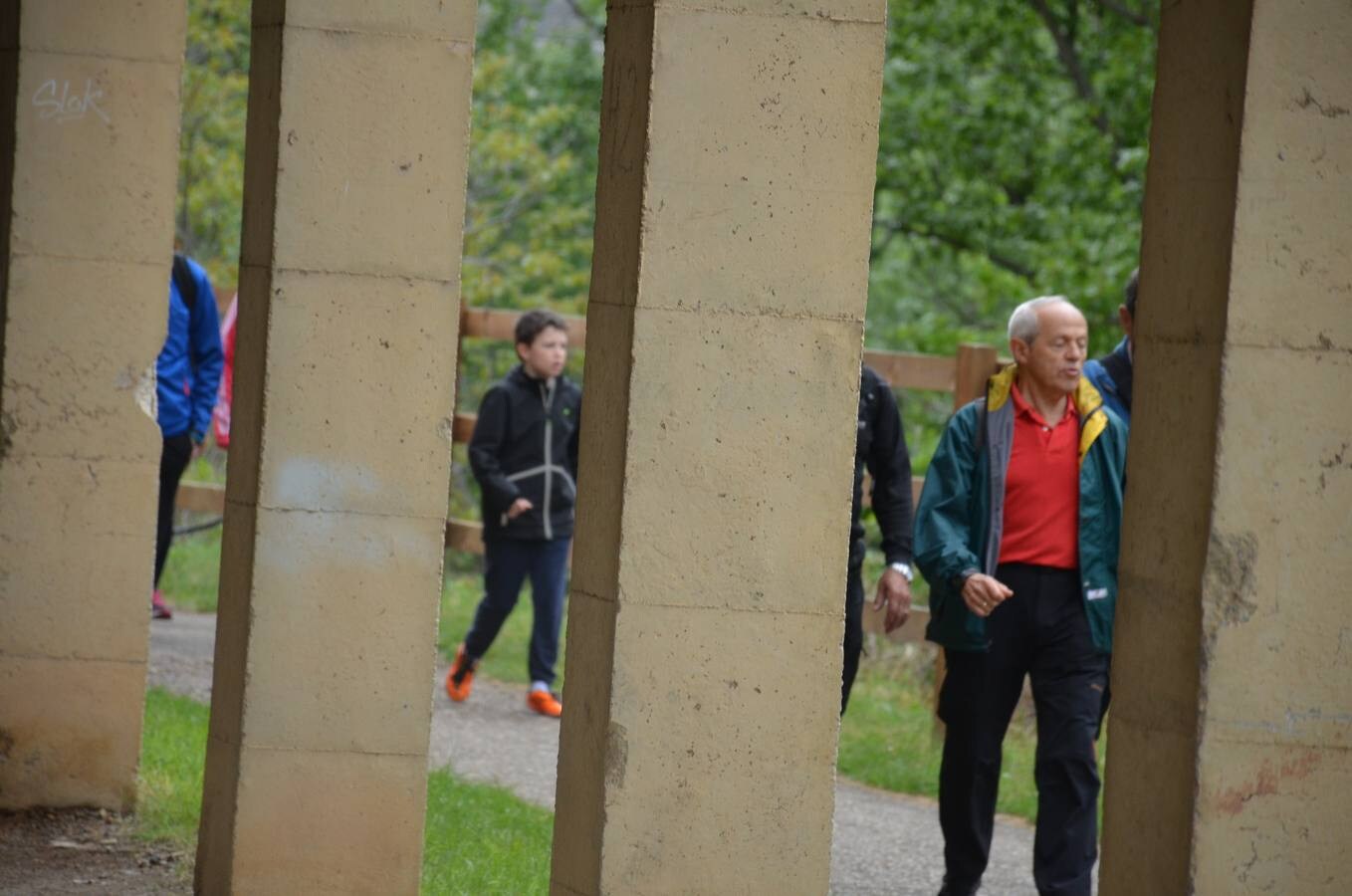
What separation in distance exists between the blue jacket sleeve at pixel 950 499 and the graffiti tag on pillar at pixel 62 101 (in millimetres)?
3155

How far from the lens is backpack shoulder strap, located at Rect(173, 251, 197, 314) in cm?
1008

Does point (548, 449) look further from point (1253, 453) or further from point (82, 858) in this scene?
point (1253, 453)

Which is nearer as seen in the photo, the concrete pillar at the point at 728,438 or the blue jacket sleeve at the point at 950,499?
the concrete pillar at the point at 728,438

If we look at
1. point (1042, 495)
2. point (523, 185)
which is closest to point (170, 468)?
point (1042, 495)

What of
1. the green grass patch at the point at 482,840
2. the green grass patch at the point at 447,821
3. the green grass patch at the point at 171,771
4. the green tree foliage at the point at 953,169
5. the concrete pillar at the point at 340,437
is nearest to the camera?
the concrete pillar at the point at 340,437

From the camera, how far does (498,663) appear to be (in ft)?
44.6

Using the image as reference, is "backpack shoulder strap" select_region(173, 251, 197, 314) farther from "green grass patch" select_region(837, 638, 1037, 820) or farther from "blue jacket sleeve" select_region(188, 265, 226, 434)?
"green grass patch" select_region(837, 638, 1037, 820)

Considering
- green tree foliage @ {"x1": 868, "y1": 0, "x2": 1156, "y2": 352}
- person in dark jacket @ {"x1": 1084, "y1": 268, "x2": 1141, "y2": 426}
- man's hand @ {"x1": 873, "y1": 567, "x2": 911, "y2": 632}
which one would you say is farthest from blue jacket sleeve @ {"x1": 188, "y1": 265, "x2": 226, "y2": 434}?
green tree foliage @ {"x1": 868, "y1": 0, "x2": 1156, "y2": 352}

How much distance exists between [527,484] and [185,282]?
6.98ft

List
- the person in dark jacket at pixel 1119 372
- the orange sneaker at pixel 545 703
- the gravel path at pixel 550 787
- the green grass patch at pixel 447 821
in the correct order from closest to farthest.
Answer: the green grass patch at pixel 447 821 → the person in dark jacket at pixel 1119 372 → the gravel path at pixel 550 787 → the orange sneaker at pixel 545 703

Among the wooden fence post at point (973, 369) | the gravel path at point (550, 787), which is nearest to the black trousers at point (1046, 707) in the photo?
the gravel path at point (550, 787)

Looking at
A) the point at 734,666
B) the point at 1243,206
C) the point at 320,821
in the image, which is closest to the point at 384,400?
the point at 320,821

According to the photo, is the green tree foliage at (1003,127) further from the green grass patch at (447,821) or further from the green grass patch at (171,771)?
the green grass patch at (447,821)

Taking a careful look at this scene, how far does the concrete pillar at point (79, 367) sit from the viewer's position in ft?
25.1
